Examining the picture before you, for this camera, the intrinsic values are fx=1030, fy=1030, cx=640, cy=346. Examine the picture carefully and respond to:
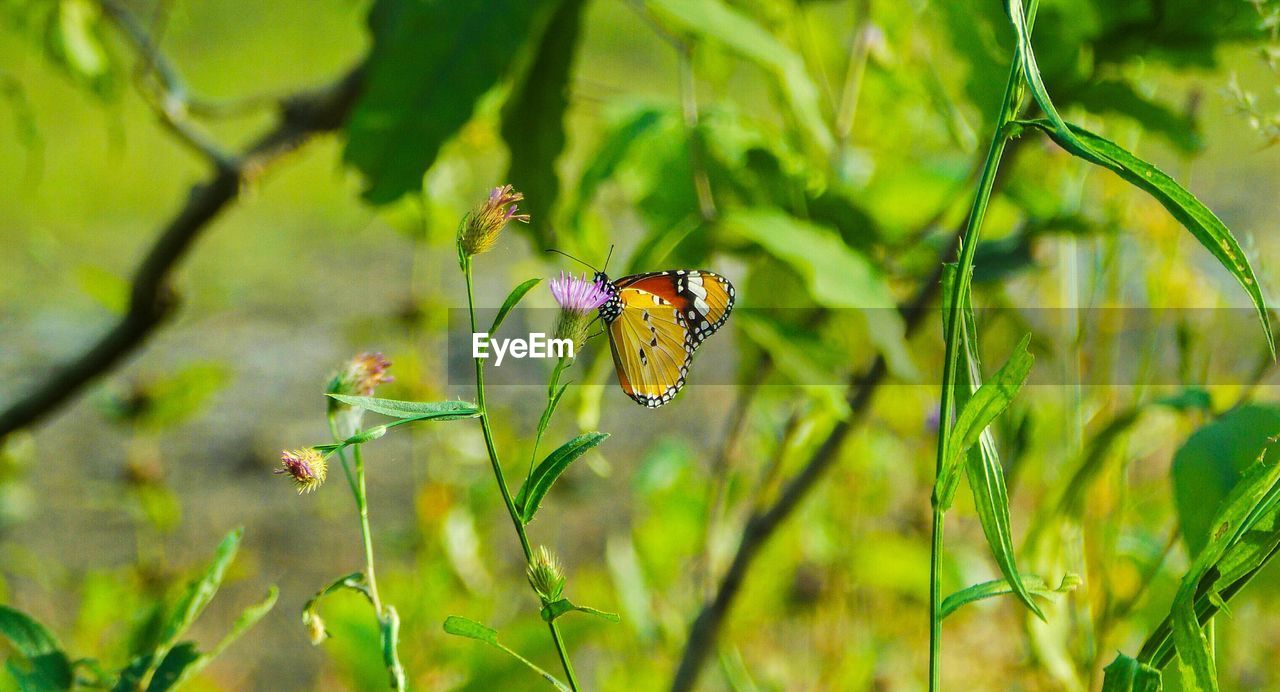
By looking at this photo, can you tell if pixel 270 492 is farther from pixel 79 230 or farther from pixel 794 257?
pixel 79 230

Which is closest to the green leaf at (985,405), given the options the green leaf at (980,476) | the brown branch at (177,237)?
the green leaf at (980,476)

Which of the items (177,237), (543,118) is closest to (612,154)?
(543,118)

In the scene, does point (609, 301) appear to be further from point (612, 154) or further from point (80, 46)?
point (80, 46)

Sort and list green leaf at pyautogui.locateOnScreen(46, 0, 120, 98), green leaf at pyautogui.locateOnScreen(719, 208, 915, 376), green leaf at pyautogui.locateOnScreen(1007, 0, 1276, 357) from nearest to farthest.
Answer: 1. green leaf at pyautogui.locateOnScreen(1007, 0, 1276, 357)
2. green leaf at pyautogui.locateOnScreen(719, 208, 915, 376)
3. green leaf at pyautogui.locateOnScreen(46, 0, 120, 98)

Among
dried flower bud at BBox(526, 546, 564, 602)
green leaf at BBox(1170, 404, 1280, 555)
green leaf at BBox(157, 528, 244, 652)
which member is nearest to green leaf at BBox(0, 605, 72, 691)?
green leaf at BBox(157, 528, 244, 652)

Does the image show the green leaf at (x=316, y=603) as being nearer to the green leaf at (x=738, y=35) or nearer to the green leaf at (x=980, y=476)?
the green leaf at (x=980, y=476)

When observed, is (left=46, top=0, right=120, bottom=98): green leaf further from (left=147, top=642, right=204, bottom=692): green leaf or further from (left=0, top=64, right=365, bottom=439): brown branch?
(left=147, top=642, right=204, bottom=692): green leaf
